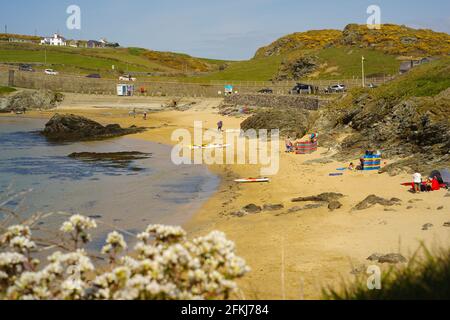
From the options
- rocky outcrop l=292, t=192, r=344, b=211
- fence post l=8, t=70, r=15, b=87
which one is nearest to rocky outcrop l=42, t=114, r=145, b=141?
rocky outcrop l=292, t=192, r=344, b=211

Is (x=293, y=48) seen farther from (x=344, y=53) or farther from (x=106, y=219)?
(x=106, y=219)

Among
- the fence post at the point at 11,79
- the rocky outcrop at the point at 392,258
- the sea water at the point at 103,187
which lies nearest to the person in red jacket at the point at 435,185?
the rocky outcrop at the point at 392,258

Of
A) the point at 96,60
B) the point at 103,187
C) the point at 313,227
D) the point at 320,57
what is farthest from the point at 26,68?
the point at 313,227

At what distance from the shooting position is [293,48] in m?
106

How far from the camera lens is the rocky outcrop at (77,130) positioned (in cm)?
5047

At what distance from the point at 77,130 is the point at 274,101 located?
904 inches

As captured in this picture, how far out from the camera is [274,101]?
62.6 metres

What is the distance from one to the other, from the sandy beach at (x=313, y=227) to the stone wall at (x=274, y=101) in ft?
85.3

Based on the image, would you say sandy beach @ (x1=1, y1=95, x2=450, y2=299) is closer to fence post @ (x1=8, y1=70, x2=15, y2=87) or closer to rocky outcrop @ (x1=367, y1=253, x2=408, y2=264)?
rocky outcrop @ (x1=367, y1=253, x2=408, y2=264)

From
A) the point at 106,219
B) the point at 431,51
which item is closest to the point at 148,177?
the point at 106,219

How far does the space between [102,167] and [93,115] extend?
3956 cm

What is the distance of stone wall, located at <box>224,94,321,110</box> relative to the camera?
2139 inches

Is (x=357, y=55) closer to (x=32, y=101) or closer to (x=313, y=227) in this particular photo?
(x=32, y=101)

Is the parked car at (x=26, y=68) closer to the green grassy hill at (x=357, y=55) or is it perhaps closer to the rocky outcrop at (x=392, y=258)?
the green grassy hill at (x=357, y=55)
